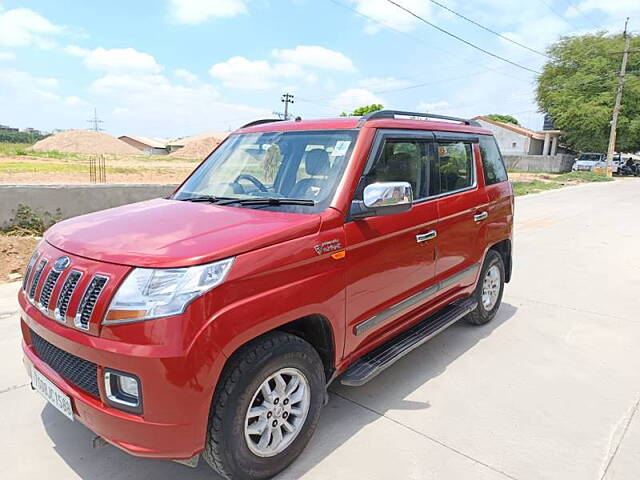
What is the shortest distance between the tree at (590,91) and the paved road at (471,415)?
39971 millimetres

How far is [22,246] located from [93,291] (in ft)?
17.8

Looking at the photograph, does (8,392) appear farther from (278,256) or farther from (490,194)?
(490,194)

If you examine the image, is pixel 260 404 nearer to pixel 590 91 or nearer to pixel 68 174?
pixel 68 174

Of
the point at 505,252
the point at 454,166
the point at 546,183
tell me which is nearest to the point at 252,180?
the point at 454,166

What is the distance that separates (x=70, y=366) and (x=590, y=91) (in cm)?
4699

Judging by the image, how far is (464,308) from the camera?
4.10 metres

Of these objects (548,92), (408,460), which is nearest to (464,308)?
(408,460)

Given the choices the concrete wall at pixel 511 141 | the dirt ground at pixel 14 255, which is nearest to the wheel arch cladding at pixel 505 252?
the dirt ground at pixel 14 255

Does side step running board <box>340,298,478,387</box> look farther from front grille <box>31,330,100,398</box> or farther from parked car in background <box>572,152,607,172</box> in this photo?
parked car in background <box>572,152,607,172</box>

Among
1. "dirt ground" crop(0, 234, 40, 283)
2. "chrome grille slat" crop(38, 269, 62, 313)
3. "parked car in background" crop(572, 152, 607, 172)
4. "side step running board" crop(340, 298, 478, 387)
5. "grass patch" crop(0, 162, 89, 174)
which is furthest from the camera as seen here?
"parked car in background" crop(572, 152, 607, 172)

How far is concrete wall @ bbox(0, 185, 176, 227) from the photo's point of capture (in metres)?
6.89

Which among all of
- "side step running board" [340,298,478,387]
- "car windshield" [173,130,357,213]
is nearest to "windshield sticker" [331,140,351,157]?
"car windshield" [173,130,357,213]

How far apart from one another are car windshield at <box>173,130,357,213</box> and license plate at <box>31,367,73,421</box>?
138 cm

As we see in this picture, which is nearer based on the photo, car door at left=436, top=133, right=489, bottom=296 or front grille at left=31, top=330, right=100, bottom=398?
front grille at left=31, top=330, right=100, bottom=398
